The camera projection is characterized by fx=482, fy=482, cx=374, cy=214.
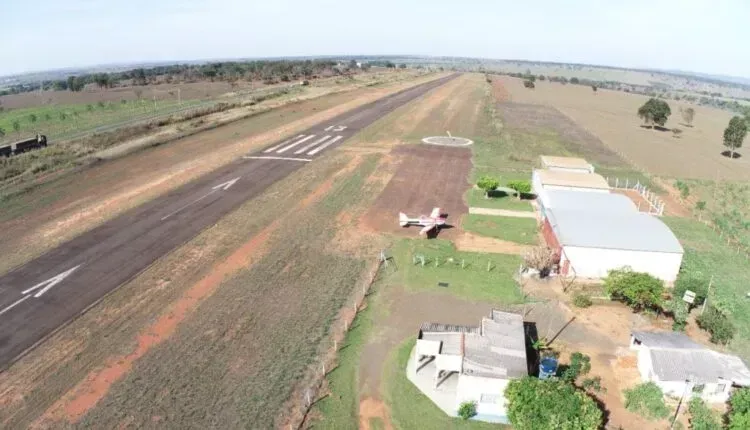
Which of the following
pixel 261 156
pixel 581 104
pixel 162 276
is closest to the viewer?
pixel 162 276

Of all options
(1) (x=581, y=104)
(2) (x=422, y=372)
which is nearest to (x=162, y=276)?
(2) (x=422, y=372)

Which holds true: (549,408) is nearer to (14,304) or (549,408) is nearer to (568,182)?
(14,304)

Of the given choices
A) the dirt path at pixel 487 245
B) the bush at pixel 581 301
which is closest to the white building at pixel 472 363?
the bush at pixel 581 301

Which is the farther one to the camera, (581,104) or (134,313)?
(581,104)

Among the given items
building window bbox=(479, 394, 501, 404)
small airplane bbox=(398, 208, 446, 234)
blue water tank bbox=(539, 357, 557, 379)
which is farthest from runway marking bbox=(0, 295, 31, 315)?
blue water tank bbox=(539, 357, 557, 379)

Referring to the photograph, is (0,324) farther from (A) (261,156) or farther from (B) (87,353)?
(A) (261,156)

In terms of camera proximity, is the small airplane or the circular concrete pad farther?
the circular concrete pad

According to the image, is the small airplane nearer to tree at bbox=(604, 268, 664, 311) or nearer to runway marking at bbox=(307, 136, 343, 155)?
tree at bbox=(604, 268, 664, 311)
